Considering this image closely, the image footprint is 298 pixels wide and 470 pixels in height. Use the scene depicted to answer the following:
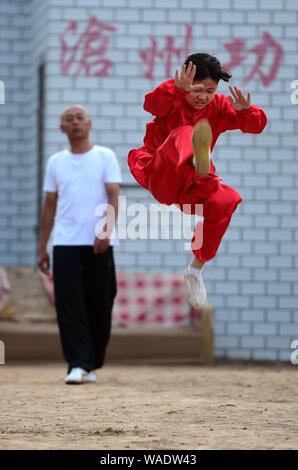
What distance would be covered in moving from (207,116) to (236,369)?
448 cm

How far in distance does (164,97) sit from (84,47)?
4.92 meters

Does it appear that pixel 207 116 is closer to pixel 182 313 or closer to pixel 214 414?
pixel 214 414

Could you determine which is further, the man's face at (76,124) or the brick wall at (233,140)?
the brick wall at (233,140)

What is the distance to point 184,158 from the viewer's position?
713 centimetres

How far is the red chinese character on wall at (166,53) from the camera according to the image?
40.5 feet

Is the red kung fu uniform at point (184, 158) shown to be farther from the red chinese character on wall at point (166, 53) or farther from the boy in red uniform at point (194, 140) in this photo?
the red chinese character on wall at point (166, 53)

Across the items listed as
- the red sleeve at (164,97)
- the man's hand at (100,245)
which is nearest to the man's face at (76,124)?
the man's hand at (100,245)

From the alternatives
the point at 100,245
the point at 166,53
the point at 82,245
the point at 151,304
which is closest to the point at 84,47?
the point at 166,53

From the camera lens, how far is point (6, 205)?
43.8 feet

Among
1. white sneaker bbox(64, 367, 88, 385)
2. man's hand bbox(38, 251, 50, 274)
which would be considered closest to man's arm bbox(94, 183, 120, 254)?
man's hand bbox(38, 251, 50, 274)

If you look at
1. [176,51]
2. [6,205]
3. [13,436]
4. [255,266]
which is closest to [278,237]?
[255,266]

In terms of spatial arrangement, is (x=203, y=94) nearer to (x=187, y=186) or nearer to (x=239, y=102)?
(x=239, y=102)

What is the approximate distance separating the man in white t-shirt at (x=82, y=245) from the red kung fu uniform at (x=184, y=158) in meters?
1.92

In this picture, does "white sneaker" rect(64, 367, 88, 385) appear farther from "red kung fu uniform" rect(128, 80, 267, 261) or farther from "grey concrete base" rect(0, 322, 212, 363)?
"red kung fu uniform" rect(128, 80, 267, 261)
